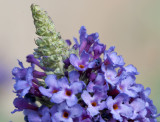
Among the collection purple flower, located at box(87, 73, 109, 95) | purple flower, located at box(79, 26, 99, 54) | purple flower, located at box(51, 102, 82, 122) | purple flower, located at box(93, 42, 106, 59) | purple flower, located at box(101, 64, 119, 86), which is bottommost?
purple flower, located at box(51, 102, 82, 122)

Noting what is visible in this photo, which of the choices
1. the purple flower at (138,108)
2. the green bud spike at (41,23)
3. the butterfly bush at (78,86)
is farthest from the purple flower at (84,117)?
the green bud spike at (41,23)

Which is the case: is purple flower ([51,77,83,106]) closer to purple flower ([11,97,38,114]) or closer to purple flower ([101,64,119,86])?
purple flower ([101,64,119,86])

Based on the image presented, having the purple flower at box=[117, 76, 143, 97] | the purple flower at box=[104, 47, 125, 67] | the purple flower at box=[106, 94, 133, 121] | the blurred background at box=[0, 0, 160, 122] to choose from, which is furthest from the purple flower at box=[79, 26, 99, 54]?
the blurred background at box=[0, 0, 160, 122]

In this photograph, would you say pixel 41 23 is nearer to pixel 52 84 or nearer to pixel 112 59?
pixel 52 84

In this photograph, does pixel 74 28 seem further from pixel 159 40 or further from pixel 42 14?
pixel 42 14

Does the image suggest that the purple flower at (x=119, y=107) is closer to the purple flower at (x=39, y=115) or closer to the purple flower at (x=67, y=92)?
the purple flower at (x=67, y=92)

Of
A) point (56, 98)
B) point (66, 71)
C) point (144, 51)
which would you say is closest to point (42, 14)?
point (66, 71)

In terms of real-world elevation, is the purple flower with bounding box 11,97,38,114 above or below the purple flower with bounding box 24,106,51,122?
above
